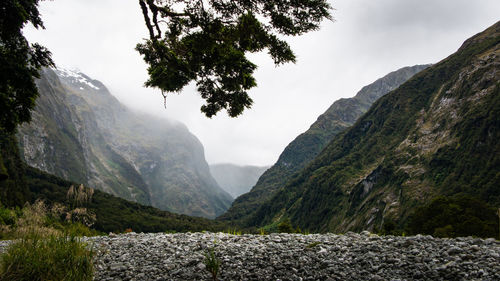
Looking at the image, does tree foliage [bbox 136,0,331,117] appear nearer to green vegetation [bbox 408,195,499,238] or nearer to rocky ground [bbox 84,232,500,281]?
rocky ground [bbox 84,232,500,281]

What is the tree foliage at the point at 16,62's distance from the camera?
5.91 meters

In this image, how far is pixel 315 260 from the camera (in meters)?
4.98

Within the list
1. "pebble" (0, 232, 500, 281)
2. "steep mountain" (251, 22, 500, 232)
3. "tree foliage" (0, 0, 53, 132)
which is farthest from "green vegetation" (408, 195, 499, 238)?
"tree foliage" (0, 0, 53, 132)

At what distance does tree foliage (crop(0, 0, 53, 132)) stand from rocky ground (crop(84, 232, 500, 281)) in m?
4.41

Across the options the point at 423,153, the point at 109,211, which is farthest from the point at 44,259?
the point at 423,153

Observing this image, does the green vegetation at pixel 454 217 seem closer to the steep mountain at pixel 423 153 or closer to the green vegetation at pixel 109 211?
the steep mountain at pixel 423 153

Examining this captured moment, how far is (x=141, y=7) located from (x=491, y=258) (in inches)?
384

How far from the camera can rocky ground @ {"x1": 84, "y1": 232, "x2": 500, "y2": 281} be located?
4.13 meters

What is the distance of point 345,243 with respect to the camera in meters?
5.91

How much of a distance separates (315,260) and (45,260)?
15.8 ft

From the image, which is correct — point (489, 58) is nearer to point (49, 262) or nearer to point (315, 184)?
point (315, 184)

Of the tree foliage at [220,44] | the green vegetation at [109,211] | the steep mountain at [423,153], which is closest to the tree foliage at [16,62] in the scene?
the tree foliage at [220,44]

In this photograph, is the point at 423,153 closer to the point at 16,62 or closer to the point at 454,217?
the point at 454,217

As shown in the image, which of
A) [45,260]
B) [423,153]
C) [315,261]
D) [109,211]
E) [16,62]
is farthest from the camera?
[423,153]
